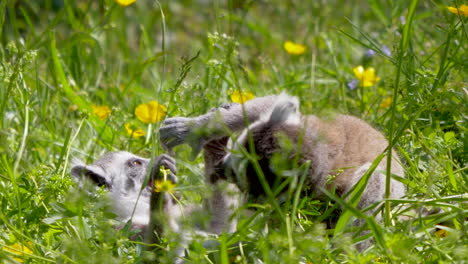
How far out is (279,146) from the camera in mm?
2590

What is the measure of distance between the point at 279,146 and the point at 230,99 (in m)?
1.58

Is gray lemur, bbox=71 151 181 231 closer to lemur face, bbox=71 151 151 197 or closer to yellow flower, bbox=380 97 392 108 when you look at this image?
lemur face, bbox=71 151 151 197

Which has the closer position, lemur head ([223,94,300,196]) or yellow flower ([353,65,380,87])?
lemur head ([223,94,300,196])

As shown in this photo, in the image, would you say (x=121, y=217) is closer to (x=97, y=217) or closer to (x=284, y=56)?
(x=97, y=217)

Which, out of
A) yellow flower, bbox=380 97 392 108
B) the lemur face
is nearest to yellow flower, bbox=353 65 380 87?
yellow flower, bbox=380 97 392 108

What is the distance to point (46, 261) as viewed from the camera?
7.12 ft

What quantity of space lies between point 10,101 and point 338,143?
87.2 inches

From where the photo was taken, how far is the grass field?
2.08m

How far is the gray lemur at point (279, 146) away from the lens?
8.59 feet

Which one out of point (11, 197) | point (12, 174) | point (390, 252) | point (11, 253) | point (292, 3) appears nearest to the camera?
point (390, 252)

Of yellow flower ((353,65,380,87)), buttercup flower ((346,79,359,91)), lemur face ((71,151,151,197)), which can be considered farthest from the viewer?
buttercup flower ((346,79,359,91))

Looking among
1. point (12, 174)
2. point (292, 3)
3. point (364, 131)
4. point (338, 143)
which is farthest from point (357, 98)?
point (292, 3)

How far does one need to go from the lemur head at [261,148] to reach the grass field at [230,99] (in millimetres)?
162

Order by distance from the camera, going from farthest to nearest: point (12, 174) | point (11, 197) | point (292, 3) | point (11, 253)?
point (292, 3)
point (11, 197)
point (12, 174)
point (11, 253)
